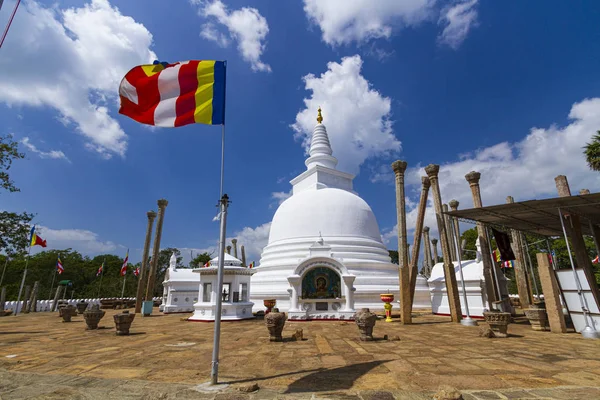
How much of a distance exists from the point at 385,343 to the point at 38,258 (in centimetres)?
5844

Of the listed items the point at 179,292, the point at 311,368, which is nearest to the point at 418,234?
the point at 311,368

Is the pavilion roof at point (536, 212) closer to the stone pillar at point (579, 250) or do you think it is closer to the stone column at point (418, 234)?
the stone pillar at point (579, 250)

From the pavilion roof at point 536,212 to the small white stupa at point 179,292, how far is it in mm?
20733

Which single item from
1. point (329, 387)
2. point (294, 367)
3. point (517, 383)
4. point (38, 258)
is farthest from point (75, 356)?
point (38, 258)

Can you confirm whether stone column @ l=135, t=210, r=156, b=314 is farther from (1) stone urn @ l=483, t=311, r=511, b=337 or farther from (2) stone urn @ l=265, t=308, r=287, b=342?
(1) stone urn @ l=483, t=311, r=511, b=337

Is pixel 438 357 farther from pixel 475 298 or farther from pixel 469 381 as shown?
pixel 475 298

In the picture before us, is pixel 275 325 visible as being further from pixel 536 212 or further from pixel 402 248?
pixel 536 212

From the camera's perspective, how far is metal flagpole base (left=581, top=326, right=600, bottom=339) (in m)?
10.6

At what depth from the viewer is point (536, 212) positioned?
1395 centimetres

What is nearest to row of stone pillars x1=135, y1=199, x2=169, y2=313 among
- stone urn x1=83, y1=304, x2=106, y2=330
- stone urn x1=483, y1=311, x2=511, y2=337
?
stone urn x1=83, y1=304, x2=106, y2=330

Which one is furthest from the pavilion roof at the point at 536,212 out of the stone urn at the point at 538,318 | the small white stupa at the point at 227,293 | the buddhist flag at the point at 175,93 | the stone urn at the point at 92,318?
the stone urn at the point at 92,318

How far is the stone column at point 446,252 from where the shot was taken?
15.9m

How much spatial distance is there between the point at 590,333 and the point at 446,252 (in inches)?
252

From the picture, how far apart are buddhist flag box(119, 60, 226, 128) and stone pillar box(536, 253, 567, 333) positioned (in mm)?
13566
